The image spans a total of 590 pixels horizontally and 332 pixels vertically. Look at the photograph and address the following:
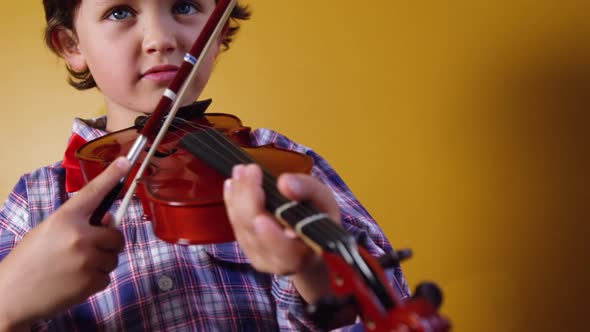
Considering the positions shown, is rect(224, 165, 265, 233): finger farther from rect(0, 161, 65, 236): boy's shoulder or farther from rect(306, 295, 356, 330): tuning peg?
rect(0, 161, 65, 236): boy's shoulder

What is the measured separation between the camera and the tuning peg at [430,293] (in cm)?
29

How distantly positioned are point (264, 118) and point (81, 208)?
0.60 m

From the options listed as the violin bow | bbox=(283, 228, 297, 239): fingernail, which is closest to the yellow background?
the violin bow

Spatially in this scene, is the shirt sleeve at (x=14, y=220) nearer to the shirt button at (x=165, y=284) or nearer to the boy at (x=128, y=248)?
the boy at (x=128, y=248)

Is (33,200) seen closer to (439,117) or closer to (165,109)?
(165,109)

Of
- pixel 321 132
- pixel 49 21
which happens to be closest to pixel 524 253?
pixel 321 132

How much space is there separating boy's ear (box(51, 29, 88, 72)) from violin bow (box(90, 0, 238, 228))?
262 mm

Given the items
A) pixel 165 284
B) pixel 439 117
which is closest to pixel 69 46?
pixel 165 284

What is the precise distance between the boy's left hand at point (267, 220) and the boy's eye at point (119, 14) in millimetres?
355

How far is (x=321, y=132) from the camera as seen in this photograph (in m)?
1.00

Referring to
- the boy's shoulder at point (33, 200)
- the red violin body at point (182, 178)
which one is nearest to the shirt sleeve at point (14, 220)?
the boy's shoulder at point (33, 200)

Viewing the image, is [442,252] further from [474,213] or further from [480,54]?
[480,54]

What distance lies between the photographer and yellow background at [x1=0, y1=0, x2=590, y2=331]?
841 mm

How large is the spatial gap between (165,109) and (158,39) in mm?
147
